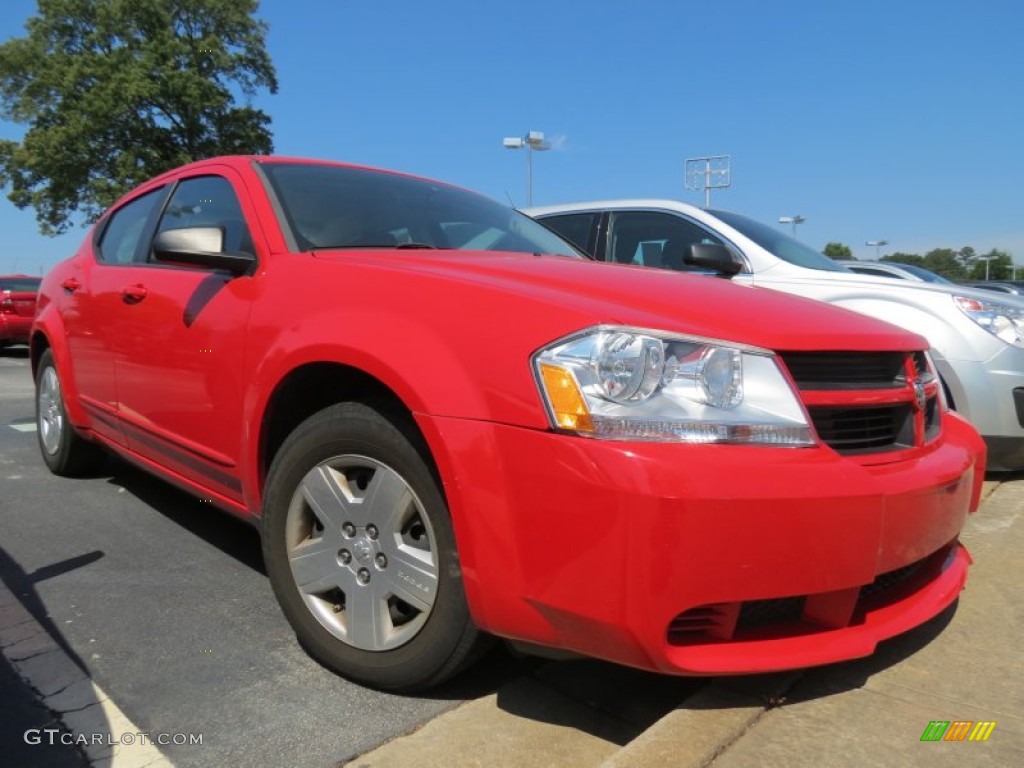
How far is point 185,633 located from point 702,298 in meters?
2.00

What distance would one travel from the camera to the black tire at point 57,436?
4379 mm

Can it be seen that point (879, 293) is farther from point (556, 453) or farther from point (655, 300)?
point (556, 453)

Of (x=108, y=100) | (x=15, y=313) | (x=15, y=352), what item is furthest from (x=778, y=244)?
(x=108, y=100)

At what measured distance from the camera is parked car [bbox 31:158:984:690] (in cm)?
164

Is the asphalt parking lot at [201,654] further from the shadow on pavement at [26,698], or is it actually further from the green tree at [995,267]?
the green tree at [995,267]

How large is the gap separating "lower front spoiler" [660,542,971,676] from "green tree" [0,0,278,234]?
3126 cm

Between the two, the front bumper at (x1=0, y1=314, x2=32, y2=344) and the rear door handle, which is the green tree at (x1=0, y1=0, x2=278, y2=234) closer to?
the front bumper at (x1=0, y1=314, x2=32, y2=344)

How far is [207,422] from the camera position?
2.75m

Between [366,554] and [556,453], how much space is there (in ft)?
2.46

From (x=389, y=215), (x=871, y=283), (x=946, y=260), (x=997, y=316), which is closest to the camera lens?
(x=389, y=215)

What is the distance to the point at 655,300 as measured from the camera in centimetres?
199

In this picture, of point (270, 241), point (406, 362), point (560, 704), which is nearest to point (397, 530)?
point (406, 362)

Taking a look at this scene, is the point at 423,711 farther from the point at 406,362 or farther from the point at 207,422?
the point at 207,422

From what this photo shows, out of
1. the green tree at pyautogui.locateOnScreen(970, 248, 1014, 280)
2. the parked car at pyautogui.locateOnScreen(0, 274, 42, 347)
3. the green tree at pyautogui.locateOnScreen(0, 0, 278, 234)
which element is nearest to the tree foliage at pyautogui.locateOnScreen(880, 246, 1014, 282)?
the green tree at pyautogui.locateOnScreen(970, 248, 1014, 280)
